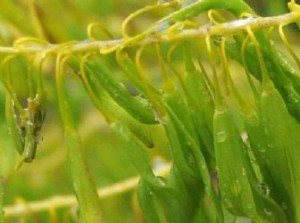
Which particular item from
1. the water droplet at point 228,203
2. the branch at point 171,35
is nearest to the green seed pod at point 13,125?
the branch at point 171,35

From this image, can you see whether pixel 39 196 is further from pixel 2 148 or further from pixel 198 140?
pixel 198 140

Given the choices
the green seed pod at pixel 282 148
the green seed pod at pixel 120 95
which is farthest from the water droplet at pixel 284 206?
the green seed pod at pixel 120 95

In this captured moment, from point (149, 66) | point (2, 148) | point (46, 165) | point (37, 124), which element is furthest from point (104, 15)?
point (37, 124)

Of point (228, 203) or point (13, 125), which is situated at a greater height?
point (13, 125)

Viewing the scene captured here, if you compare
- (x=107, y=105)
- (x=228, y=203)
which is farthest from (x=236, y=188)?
(x=107, y=105)

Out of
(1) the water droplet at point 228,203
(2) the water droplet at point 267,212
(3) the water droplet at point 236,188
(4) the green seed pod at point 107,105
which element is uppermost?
(4) the green seed pod at point 107,105

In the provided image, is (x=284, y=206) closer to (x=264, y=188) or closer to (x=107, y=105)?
(x=264, y=188)

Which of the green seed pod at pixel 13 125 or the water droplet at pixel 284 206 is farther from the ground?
the green seed pod at pixel 13 125

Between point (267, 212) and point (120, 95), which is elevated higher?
point (120, 95)

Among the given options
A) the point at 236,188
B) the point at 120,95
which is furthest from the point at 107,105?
the point at 236,188

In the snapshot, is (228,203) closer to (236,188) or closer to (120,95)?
(236,188)

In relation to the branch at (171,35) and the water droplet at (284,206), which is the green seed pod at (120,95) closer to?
the branch at (171,35)

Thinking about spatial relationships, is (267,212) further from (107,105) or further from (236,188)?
(107,105)
